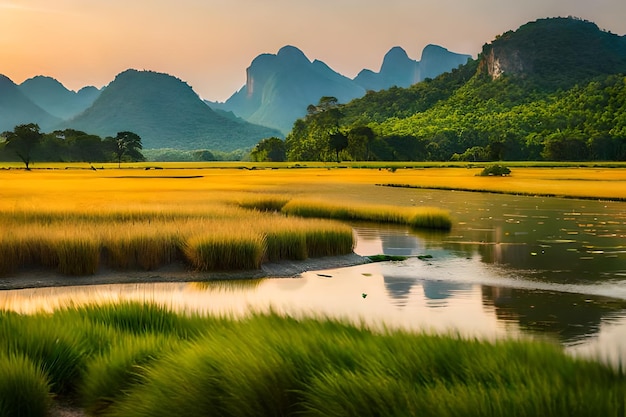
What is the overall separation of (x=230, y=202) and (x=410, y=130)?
133456 mm

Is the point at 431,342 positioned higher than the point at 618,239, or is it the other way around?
the point at 431,342

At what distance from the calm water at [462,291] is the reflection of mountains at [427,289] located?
22 millimetres

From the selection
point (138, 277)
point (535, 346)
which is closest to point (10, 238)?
point (138, 277)

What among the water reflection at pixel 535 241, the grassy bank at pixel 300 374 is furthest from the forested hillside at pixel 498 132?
the grassy bank at pixel 300 374

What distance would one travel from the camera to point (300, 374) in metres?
6.46

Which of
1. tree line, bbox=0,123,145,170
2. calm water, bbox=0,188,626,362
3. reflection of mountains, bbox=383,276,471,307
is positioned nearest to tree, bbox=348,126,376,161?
tree line, bbox=0,123,145,170

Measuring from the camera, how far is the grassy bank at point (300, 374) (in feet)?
17.5

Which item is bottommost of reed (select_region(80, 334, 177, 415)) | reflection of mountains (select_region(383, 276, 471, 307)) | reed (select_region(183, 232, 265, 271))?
reflection of mountains (select_region(383, 276, 471, 307))

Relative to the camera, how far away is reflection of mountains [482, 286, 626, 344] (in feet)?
39.0

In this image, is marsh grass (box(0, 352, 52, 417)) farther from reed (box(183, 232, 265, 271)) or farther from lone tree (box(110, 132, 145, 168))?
lone tree (box(110, 132, 145, 168))

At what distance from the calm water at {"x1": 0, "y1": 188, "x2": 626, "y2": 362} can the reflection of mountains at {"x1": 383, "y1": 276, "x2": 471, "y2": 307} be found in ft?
0.07

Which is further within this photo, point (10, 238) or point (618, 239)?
point (618, 239)

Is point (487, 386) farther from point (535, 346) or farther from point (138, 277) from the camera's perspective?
point (138, 277)

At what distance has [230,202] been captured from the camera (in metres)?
38.0
